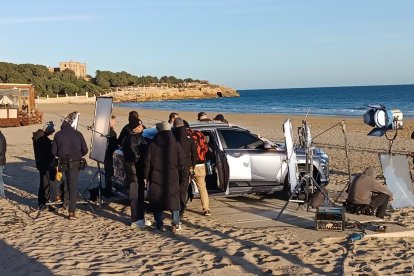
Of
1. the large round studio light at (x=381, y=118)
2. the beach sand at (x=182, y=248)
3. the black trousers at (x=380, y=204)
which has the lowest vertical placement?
the beach sand at (x=182, y=248)

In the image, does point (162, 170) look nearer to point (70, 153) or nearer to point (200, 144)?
point (200, 144)

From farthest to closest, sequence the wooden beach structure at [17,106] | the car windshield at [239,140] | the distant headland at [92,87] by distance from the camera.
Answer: the distant headland at [92,87] < the wooden beach structure at [17,106] < the car windshield at [239,140]

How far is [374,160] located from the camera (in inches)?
698

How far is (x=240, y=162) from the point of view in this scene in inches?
422

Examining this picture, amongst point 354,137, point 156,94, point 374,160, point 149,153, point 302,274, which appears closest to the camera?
point 302,274

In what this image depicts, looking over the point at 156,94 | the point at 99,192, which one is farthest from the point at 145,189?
the point at 156,94

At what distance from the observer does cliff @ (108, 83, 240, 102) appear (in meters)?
106

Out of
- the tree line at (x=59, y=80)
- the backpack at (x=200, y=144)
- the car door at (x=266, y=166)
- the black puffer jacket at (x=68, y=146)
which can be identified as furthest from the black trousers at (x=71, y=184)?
the tree line at (x=59, y=80)

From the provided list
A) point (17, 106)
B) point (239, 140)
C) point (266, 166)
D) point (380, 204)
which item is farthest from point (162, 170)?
point (17, 106)

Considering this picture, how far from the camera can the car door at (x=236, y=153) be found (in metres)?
10.6

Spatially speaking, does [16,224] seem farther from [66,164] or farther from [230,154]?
[230,154]

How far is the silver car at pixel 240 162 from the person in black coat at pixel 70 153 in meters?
2.12

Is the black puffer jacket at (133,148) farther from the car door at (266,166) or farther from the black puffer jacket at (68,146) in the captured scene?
the car door at (266,166)

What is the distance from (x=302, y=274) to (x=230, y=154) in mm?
4415
